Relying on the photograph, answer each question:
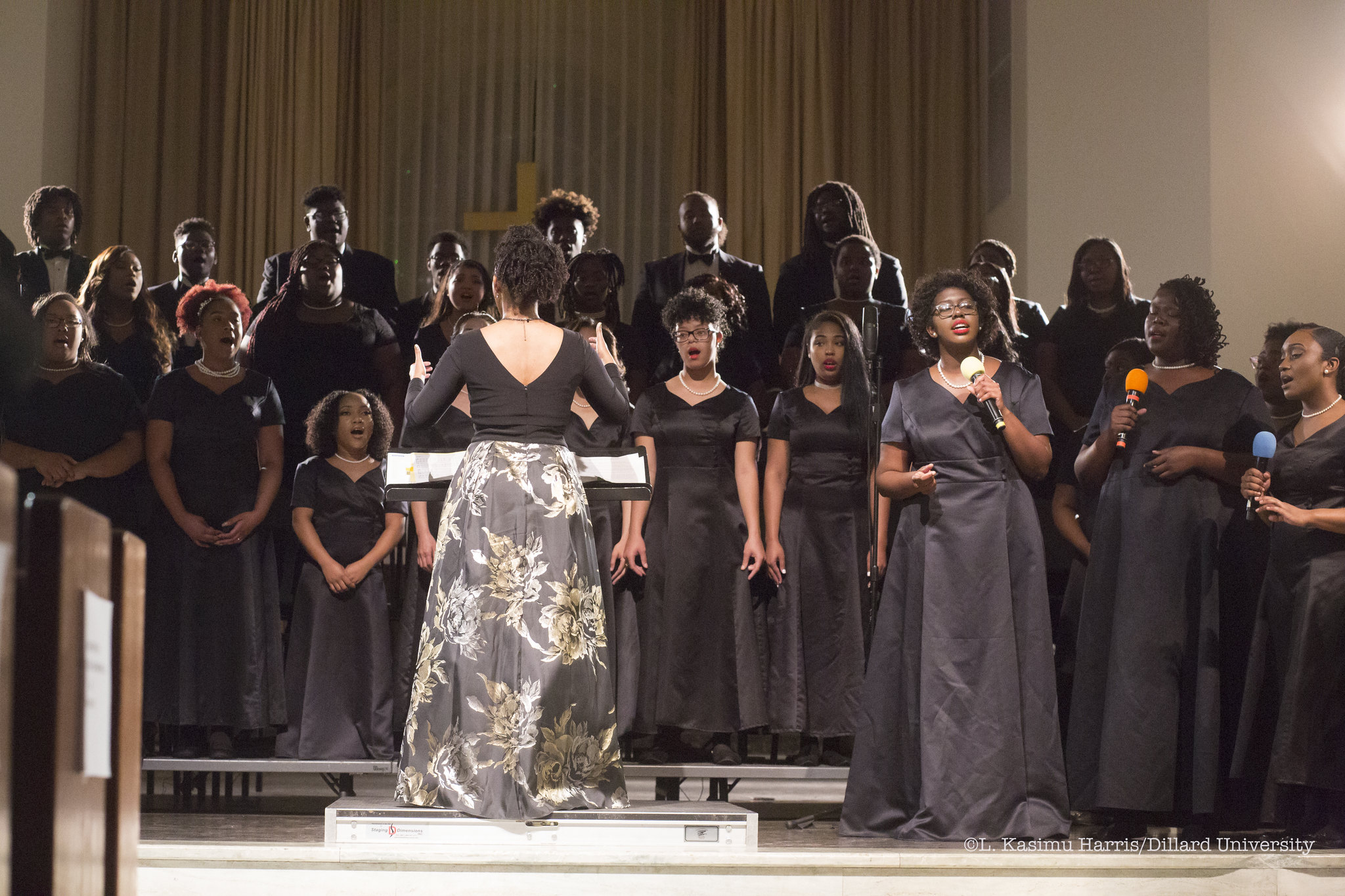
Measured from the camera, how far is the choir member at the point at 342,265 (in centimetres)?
646

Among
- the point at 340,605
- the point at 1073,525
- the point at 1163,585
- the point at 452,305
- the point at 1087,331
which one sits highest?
the point at 452,305

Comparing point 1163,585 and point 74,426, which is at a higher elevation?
point 74,426

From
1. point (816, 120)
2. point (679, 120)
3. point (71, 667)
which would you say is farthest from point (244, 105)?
point (71, 667)

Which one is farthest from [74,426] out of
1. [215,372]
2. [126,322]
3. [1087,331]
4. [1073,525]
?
[1087,331]

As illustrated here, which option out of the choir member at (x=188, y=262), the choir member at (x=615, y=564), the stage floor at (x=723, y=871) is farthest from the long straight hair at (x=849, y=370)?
the choir member at (x=188, y=262)

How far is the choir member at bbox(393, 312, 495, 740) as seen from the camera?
4715 millimetres

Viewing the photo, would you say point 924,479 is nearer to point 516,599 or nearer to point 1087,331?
point 516,599

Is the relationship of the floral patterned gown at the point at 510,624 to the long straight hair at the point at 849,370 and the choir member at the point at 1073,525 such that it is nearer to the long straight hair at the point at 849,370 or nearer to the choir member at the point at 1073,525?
the long straight hair at the point at 849,370

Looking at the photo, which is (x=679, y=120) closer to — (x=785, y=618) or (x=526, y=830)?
(x=785, y=618)

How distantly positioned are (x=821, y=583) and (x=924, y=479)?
3.19 feet

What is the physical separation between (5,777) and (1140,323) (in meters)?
5.03

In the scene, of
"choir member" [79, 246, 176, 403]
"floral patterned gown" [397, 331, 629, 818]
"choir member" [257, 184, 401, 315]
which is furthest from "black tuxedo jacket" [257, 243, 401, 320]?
"floral patterned gown" [397, 331, 629, 818]

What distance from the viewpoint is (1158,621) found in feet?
13.0

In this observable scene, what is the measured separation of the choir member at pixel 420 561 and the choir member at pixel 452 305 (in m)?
0.66
